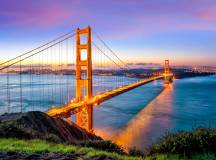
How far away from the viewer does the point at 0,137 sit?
342 inches

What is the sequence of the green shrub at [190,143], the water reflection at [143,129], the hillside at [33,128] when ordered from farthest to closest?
the water reflection at [143,129], the hillside at [33,128], the green shrub at [190,143]

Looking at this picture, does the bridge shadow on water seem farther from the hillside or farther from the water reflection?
the hillside

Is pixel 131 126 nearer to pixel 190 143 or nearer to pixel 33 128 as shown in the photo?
pixel 33 128

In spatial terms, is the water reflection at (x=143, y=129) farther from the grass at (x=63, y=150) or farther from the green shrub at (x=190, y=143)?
the green shrub at (x=190, y=143)

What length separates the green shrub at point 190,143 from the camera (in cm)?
626

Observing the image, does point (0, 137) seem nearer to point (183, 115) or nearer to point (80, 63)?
point (80, 63)

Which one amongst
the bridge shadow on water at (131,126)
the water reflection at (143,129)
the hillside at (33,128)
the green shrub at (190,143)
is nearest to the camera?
the green shrub at (190,143)

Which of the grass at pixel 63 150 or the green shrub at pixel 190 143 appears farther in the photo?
the green shrub at pixel 190 143

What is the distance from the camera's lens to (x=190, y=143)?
6.34 meters

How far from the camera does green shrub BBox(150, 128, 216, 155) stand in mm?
6262

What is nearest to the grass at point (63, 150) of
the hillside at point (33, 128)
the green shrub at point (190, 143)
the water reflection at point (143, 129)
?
the green shrub at point (190, 143)

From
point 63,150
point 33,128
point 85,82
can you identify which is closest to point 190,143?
point 63,150

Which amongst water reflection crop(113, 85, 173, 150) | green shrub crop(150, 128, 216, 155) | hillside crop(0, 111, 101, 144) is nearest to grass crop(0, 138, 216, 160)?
green shrub crop(150, 128, 216, 155)

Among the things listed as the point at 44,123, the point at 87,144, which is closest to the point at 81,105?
the point at 44,123
